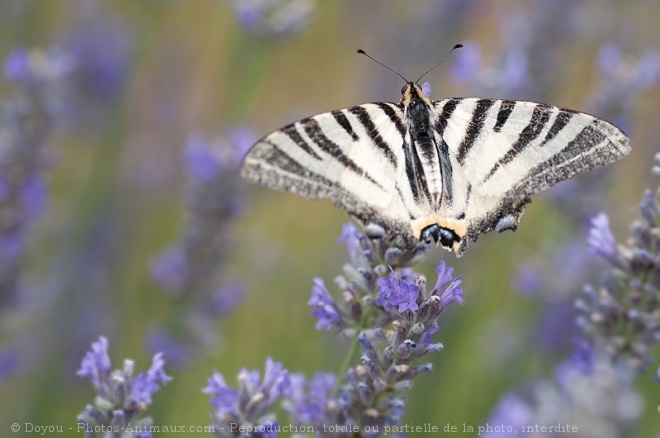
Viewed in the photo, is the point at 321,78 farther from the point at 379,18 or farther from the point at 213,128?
the point at 213,128

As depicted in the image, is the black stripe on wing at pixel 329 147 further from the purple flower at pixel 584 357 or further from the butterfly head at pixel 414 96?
the purple flower at pixel 584 357

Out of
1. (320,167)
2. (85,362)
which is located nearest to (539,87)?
(320,167)

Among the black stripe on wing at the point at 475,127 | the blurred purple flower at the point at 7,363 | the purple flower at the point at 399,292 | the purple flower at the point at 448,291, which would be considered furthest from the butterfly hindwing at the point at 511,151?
the blurred purple flower at the point at 7,363

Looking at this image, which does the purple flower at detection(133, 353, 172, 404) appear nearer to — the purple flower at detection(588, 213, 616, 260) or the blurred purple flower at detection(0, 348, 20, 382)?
the purple flower at detection(588, 213, 616, 260)

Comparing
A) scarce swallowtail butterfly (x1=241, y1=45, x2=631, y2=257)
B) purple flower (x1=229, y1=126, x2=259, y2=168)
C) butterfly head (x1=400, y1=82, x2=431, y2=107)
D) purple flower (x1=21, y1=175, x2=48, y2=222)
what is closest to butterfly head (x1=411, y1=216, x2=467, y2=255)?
scarce swallowtail butterfly (x1=241, y1=45, x2=631, y2=257)

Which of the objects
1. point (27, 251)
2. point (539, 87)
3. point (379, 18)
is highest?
point (379, 18)
